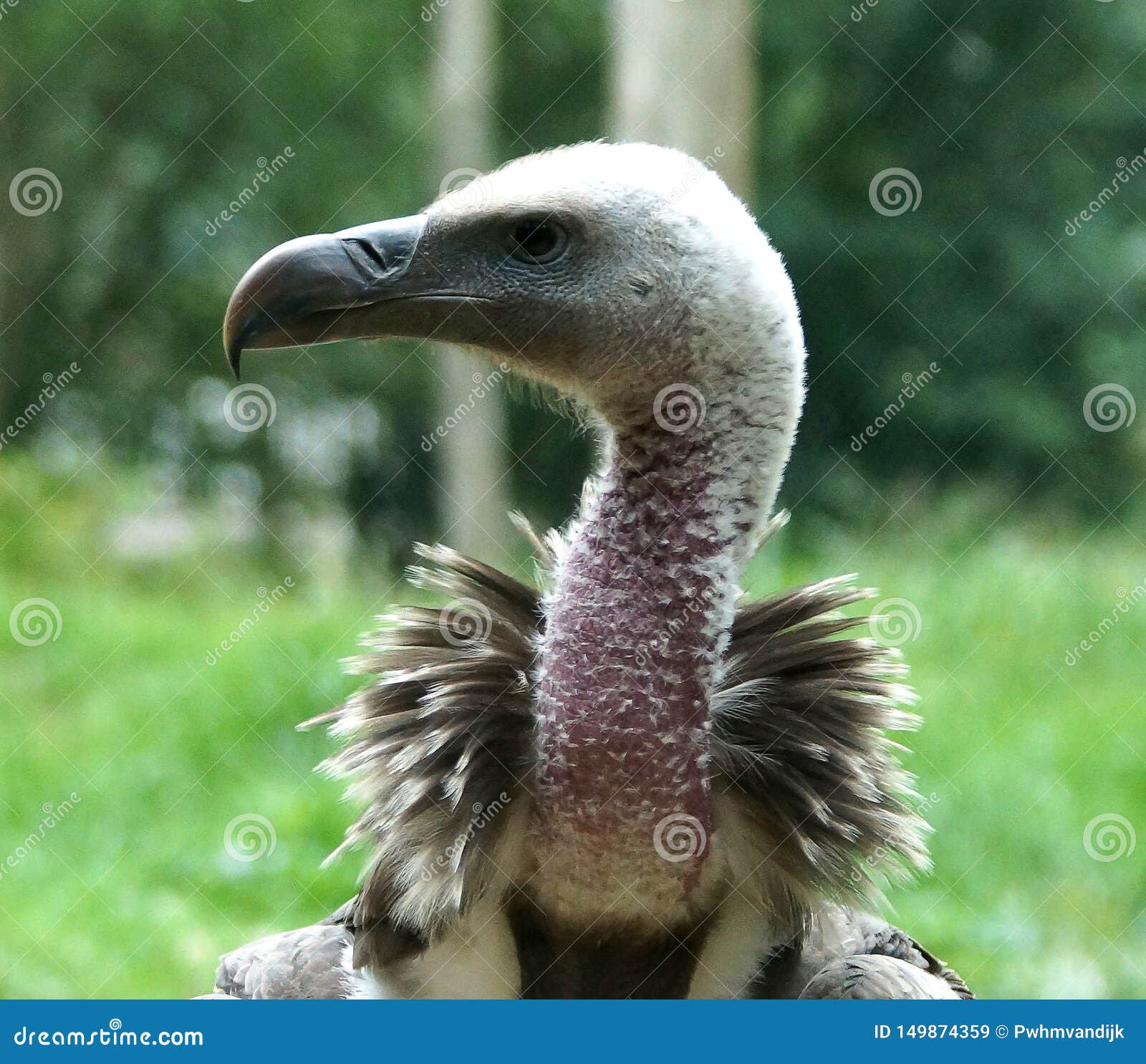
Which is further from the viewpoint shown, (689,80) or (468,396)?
(468,396)

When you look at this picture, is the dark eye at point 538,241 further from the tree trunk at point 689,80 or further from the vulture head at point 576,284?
the tree trunk at point 689,80

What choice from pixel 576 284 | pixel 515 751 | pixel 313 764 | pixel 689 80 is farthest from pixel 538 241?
pixel 313 764

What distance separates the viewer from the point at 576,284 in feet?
6.66

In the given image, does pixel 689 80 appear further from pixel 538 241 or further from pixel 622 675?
pixel 622 675

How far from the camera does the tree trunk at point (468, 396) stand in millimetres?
6156

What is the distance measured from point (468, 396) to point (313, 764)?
90.9 inches

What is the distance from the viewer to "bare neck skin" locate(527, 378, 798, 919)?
1.88m

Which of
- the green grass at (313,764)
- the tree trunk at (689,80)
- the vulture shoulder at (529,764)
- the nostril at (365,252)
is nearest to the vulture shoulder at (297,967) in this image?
the vulture shoulder at (529,764)

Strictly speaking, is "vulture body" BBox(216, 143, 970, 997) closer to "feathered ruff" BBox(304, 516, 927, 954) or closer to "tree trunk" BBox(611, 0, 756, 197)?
"feathered ruff" BBox(304, 516, 927, 954)

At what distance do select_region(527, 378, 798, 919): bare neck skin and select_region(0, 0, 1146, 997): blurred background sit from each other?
2.30 meters

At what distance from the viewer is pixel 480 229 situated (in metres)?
2.05

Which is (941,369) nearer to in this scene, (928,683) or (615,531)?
(928,683)

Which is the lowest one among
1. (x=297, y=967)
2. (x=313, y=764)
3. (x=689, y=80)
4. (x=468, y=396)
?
(x=313, y=764)

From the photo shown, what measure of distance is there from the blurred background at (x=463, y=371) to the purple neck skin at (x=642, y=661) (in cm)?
231
